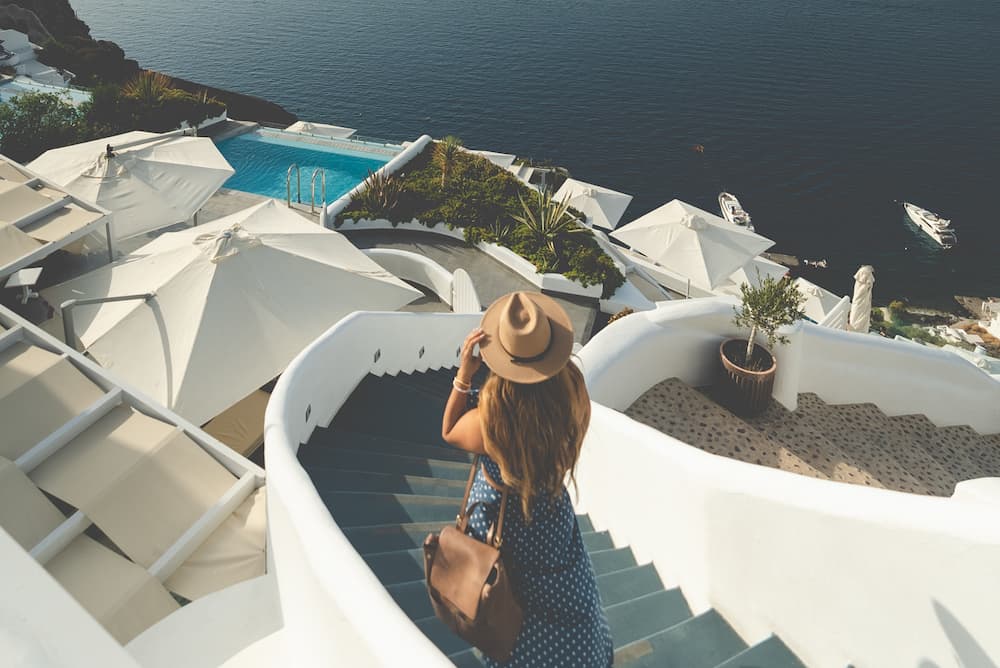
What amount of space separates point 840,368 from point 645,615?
15.3ft

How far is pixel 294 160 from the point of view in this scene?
22.2 m

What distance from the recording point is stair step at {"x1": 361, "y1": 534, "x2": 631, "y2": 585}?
13.9 feet

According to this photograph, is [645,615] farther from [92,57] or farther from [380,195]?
[92,57]

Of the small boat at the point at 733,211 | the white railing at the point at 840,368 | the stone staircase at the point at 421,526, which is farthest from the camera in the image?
the small boat at the point at 733,211

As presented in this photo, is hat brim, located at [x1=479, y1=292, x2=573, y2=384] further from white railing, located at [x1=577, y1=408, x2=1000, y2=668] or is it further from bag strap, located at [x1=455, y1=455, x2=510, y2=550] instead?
white railing, located at [x1=577, y1=408, x2=1000, y2=668]

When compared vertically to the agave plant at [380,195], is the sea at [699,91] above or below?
below

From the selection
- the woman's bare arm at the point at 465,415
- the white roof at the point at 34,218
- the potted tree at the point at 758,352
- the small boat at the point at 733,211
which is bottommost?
the small boat at the point at 733,211

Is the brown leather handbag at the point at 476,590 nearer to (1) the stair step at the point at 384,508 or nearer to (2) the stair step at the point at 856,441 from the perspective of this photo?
(1) the stair step at the point at 384,508

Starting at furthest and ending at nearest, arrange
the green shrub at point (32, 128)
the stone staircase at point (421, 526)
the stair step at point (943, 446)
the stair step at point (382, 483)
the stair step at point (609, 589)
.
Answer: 1. the green shrub at point (32, 128)
2. the stair step at point (943, 446)
3. the stair step at point (382, 483)
4. the stair step at point (609, 589)
5. the stone staircase at point (421, 526)

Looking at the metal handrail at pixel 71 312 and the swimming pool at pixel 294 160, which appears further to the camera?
the swimming pool at pixel 294 160

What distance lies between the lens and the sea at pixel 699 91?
35062 millimetres

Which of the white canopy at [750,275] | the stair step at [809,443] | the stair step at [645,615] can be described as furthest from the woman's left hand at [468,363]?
the white canopy at [750,275]

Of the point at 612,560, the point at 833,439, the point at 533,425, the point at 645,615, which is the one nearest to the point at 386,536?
the point at 612,560

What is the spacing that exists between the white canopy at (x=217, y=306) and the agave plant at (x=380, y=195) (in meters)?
5.84
